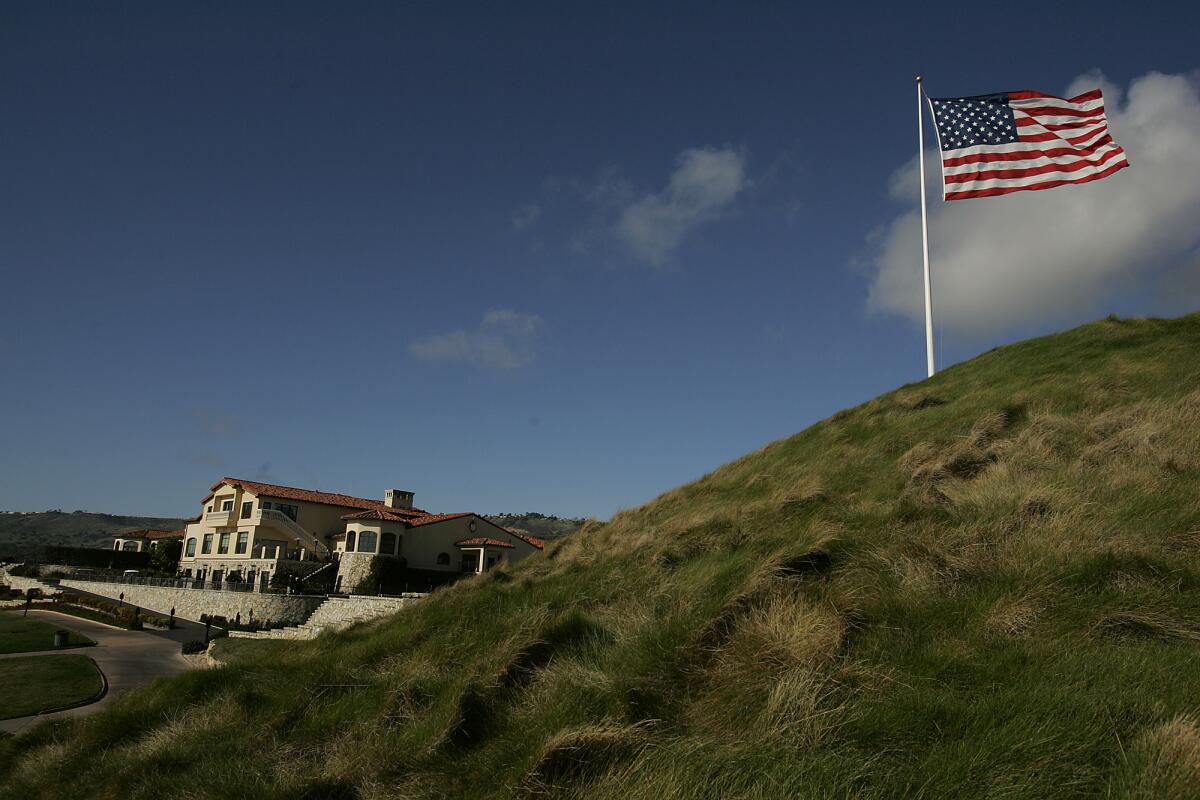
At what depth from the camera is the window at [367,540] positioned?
4675cm

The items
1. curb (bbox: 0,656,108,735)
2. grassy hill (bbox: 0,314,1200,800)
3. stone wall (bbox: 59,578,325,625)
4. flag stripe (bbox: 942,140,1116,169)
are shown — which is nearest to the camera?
grassy hill (bbox: 0,314,1200,800)

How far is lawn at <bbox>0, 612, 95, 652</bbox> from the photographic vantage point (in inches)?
1196

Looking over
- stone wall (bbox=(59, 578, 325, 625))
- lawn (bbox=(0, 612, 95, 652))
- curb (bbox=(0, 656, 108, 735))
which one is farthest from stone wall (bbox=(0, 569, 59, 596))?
curb (bbox=(0, 656, 108, 735))

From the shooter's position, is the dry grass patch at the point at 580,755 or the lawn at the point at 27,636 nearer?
the dry grass patch at the point at 580,755

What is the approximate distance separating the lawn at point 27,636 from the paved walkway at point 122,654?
32.8 inches

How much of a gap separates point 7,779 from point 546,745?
24.0 feet

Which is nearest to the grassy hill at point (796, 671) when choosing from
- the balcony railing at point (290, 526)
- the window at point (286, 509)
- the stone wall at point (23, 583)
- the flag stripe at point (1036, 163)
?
the flag stripe at point (1036, 163)

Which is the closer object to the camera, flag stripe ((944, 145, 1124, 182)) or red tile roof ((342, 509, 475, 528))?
flag stripe ((944, 145, 1124, 182))

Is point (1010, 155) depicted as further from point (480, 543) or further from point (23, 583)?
point (23, 583)

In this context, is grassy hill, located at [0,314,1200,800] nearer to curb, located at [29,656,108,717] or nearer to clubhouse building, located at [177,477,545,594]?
curb, located at [29,656,108,717]

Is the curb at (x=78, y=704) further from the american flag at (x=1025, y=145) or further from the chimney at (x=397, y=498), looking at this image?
the chimney at (x=397, y=498)

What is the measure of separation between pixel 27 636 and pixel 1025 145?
144 feet

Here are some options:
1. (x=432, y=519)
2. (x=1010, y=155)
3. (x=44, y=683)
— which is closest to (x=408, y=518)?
(x=432, y=519)

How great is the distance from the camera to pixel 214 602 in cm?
4341
